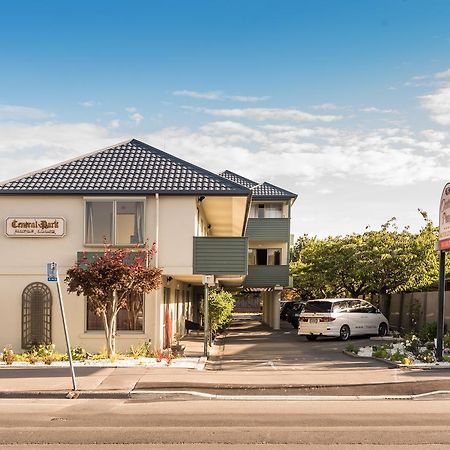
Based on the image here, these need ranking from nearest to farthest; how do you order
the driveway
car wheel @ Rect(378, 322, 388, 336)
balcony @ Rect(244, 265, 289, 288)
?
the driveway, car wheel @ Rect(378, 322, 388, 336), balcony @ Rect(244, 265, 289, 288)

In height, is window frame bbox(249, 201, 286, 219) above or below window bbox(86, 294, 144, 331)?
above

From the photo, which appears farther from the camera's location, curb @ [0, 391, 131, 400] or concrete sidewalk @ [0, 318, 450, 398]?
concrete sidewalk @ [0, 318, 450, 398]

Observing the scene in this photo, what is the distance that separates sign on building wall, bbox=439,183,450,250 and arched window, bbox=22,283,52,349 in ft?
37.5

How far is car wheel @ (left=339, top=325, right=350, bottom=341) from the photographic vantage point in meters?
28.5

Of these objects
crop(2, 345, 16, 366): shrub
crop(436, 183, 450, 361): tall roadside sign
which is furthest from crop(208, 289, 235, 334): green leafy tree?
crop(436, 183, 450, 361): tall roadside sign

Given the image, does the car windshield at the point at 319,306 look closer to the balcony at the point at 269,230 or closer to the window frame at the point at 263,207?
the balcony at the point at 269,230

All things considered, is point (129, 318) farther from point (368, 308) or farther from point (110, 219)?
point (368, 308)

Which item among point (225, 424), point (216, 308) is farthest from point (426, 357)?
point (225, 424)

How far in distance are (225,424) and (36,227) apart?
12.4m

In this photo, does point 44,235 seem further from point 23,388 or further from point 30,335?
point 23,388

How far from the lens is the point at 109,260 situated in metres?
19.8

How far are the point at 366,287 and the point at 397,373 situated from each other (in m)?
22.5

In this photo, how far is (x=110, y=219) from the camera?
71.3ft

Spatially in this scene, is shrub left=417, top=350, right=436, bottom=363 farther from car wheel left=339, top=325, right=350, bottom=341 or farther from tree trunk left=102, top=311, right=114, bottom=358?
tree trunk left=102, top=311, right=114, bottom=358
